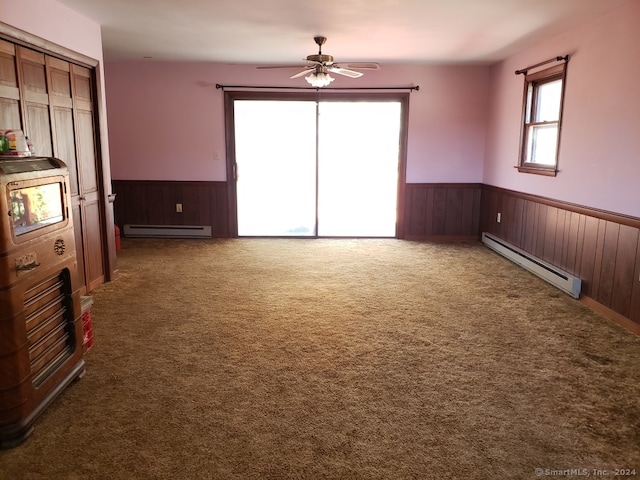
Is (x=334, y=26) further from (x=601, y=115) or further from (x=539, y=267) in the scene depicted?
(x=539, y=267)

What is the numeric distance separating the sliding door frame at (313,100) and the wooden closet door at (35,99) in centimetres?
319

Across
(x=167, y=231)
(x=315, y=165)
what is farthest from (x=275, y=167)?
(x=167, y=231)

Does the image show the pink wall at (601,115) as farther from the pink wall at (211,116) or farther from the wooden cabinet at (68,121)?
the wooden cabinet at (68,121)

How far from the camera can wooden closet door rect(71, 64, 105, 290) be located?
13.3 feet

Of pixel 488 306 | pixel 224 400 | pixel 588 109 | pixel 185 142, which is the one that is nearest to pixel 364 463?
pixel 224 400

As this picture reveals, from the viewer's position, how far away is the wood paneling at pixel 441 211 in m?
6.73

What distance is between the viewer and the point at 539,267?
4.79 m

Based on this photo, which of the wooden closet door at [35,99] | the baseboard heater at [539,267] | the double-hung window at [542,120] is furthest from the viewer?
the double-hung window at [542,120]

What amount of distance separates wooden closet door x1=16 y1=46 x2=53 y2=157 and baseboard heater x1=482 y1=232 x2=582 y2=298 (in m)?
4.48

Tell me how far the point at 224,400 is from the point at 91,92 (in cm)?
325

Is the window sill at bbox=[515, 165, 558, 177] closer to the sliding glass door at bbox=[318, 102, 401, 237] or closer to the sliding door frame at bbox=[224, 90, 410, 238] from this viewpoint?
the sliding door frame at bbox=[224, 90, 410, 238]

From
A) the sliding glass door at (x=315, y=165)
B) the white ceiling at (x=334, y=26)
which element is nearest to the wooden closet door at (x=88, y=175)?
the white ceiling at (x=334, y=26)

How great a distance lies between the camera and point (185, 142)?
6625 millimetres

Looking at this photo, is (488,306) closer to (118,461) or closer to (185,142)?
(118,461)
